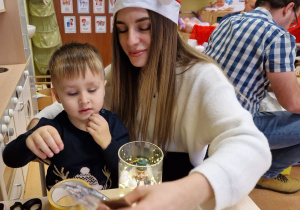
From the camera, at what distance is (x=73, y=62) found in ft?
2.86

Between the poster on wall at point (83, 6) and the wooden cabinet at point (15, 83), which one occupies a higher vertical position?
the poster on wall at point (83, 6)

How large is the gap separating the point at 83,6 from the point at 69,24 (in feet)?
1.10

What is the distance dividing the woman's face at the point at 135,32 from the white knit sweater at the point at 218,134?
0.17 meters

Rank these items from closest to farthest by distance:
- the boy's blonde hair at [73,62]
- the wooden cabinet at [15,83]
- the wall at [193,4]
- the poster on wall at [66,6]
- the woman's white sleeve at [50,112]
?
the boy's blonde hair at [73,62]
the woman's white sleeve at [50,112]
the wooden cabinet at [15,83]
the poster on wall at [66,6]
the wall at [193,4]

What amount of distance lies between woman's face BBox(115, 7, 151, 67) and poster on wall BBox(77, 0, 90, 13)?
295 cm

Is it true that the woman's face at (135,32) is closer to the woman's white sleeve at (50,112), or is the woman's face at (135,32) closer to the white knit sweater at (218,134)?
the white knit sweater at (218,134)

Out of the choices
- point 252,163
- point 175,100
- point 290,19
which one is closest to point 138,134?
point 175,100

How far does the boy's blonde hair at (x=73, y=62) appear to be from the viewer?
86 centimetres

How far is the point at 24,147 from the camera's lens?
2.69 ft

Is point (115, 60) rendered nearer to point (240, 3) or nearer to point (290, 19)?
point (290, 19)

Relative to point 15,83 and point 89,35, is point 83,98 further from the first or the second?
point 89,35

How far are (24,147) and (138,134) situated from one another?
48 centimetres

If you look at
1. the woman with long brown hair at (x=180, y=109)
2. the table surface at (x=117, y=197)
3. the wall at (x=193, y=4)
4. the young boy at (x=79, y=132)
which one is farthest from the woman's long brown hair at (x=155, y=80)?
the wall at (x=193, y=4)

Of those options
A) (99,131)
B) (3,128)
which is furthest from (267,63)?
(3,128)
